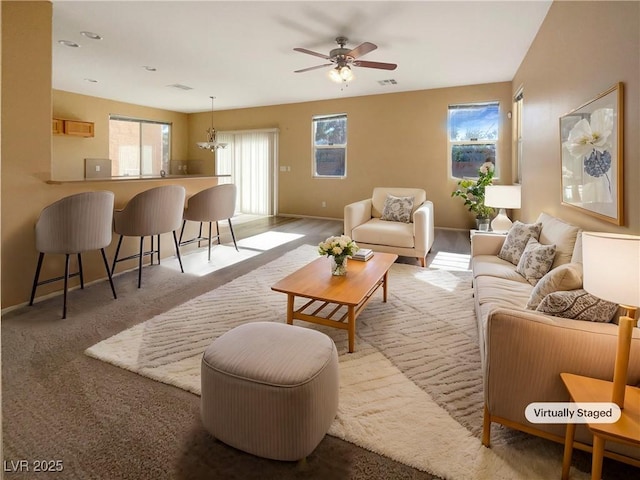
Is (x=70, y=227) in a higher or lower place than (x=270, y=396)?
higher

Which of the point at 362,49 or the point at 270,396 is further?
the point at 362,49

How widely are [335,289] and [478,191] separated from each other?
4247 mm

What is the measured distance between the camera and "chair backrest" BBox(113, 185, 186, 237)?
3613mm

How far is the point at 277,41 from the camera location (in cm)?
434

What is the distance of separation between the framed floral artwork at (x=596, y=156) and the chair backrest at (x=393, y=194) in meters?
2.29

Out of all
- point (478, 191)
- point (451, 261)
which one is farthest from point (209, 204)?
point (478, 191)

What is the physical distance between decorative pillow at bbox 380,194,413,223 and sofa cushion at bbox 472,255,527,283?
5.19 feet

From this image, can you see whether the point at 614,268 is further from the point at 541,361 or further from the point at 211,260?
the point at 211,260

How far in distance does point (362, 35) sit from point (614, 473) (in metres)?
4.23

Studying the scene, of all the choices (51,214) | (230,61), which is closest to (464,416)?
(51,214)

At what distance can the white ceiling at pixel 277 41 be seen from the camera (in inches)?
139

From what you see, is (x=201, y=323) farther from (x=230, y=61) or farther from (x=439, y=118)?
(x=439, y=118)

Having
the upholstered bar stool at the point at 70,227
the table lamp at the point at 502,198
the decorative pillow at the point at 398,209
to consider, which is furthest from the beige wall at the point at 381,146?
the upholstered bar stool at the point at 70,227

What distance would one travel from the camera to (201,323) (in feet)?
9.27
